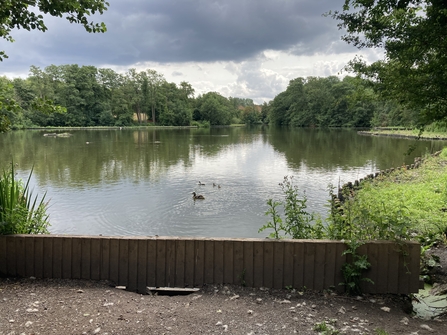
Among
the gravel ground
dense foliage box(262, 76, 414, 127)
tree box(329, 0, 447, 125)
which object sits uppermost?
dense foliage box(262, 76, 414, 127)

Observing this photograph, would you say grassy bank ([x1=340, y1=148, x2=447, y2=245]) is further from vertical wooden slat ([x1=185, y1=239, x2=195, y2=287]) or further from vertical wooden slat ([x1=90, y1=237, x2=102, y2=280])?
vertical wooden slat ([x1=90, y1=237, x2=102, y2=280])

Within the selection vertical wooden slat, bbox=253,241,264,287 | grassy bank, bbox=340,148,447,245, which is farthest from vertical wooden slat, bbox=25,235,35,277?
grassy bank, bbox=340,148,447,245

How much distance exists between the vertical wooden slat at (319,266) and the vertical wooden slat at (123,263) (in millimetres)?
2274

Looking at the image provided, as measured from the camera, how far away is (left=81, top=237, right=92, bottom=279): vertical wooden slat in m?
4.29

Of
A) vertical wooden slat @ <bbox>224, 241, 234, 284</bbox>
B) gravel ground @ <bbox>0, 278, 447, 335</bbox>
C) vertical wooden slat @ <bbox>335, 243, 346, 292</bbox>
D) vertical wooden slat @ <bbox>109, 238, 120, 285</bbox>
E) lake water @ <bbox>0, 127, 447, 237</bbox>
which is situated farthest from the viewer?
lake water @ <bbox>0, 127, 447, 237</bbox>

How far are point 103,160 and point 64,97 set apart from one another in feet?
192

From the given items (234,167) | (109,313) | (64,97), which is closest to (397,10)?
(109,313)

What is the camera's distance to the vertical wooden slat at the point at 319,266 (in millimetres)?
4082

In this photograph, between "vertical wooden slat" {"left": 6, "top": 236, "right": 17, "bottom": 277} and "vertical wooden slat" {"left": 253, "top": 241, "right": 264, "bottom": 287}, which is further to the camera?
"vertical wooden slat" {"left": 6, "top": 236, "right": 17, "bottom": 277}

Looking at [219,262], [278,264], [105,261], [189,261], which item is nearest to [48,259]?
[105,261]

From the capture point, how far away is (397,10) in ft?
15.2

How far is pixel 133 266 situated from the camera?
14.0 ft

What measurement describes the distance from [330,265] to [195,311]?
1667 mm

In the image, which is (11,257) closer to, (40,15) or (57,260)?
(57,260)
